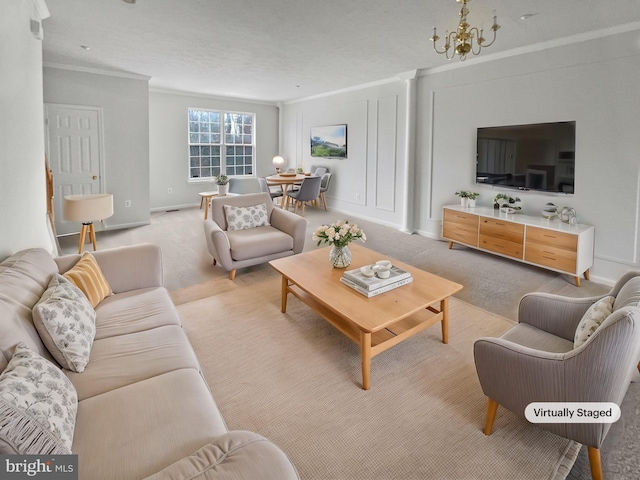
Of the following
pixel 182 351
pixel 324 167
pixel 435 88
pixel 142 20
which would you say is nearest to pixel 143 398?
pixel 182 351

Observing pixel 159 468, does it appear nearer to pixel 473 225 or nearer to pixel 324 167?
pixel 473 225

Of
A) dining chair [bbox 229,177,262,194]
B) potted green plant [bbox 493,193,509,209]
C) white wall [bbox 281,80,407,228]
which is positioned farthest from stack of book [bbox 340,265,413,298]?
dining chair [bbox 229,177,262,194]

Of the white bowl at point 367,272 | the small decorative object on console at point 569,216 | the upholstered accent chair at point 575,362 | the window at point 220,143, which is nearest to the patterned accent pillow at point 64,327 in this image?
the white bowl at point 367,272

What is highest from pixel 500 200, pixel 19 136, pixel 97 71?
pixel 97 71

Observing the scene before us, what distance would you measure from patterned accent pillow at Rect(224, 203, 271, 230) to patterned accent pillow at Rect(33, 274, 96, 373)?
2449mm

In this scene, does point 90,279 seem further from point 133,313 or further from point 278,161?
point 278,161

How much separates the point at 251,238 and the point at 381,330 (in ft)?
6.65

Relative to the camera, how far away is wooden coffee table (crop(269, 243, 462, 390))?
213 cm

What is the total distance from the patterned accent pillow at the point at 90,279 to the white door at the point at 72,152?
406 cm

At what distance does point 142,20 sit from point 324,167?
482 centimetres

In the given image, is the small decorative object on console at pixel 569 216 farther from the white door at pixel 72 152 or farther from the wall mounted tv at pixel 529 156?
the white door at pixel 72 152

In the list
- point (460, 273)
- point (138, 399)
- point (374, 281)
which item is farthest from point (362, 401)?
point (460, 273)

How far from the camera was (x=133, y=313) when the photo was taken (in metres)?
2.12

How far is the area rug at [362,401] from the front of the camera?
1.61m
